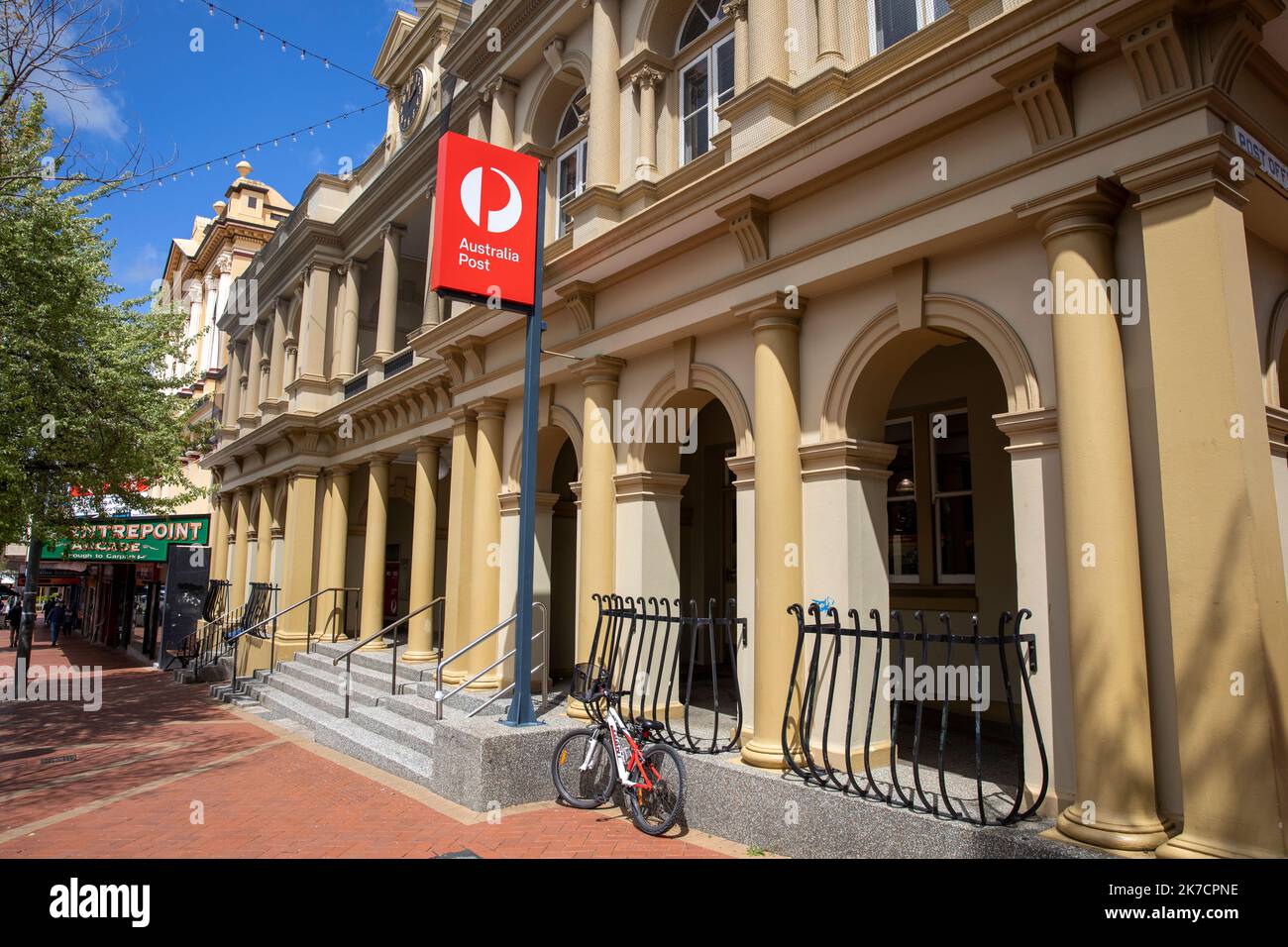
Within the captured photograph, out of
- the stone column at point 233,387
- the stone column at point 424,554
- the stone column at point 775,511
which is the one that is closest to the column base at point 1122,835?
the stone column at point 775,511

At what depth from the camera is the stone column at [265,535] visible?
20281 millimetres

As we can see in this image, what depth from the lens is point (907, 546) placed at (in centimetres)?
977

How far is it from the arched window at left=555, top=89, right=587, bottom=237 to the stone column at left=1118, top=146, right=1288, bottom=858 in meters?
7.71

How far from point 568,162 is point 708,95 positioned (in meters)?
3.10

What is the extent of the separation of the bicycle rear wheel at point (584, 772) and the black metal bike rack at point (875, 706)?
1.75 meters

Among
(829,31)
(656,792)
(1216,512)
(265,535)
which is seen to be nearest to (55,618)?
(265,535)

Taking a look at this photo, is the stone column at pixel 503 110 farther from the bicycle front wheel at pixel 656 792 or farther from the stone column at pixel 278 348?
the stone column at pixel 278 348

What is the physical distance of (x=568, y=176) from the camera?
1155 centimetres

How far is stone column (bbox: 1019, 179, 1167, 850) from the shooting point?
15.1 ft

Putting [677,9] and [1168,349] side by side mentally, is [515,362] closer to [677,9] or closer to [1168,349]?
[677,9]

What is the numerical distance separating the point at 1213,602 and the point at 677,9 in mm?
8381

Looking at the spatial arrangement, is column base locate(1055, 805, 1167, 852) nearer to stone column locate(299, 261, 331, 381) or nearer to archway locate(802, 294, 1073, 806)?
archway locate(802, 294, 1073, 806)

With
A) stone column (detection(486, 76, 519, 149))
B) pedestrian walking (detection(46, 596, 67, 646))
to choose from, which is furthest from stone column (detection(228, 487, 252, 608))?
stone column (detection(486, 76, 519, 149))

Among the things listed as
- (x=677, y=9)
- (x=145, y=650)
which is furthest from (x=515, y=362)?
(x=145, y=650)
